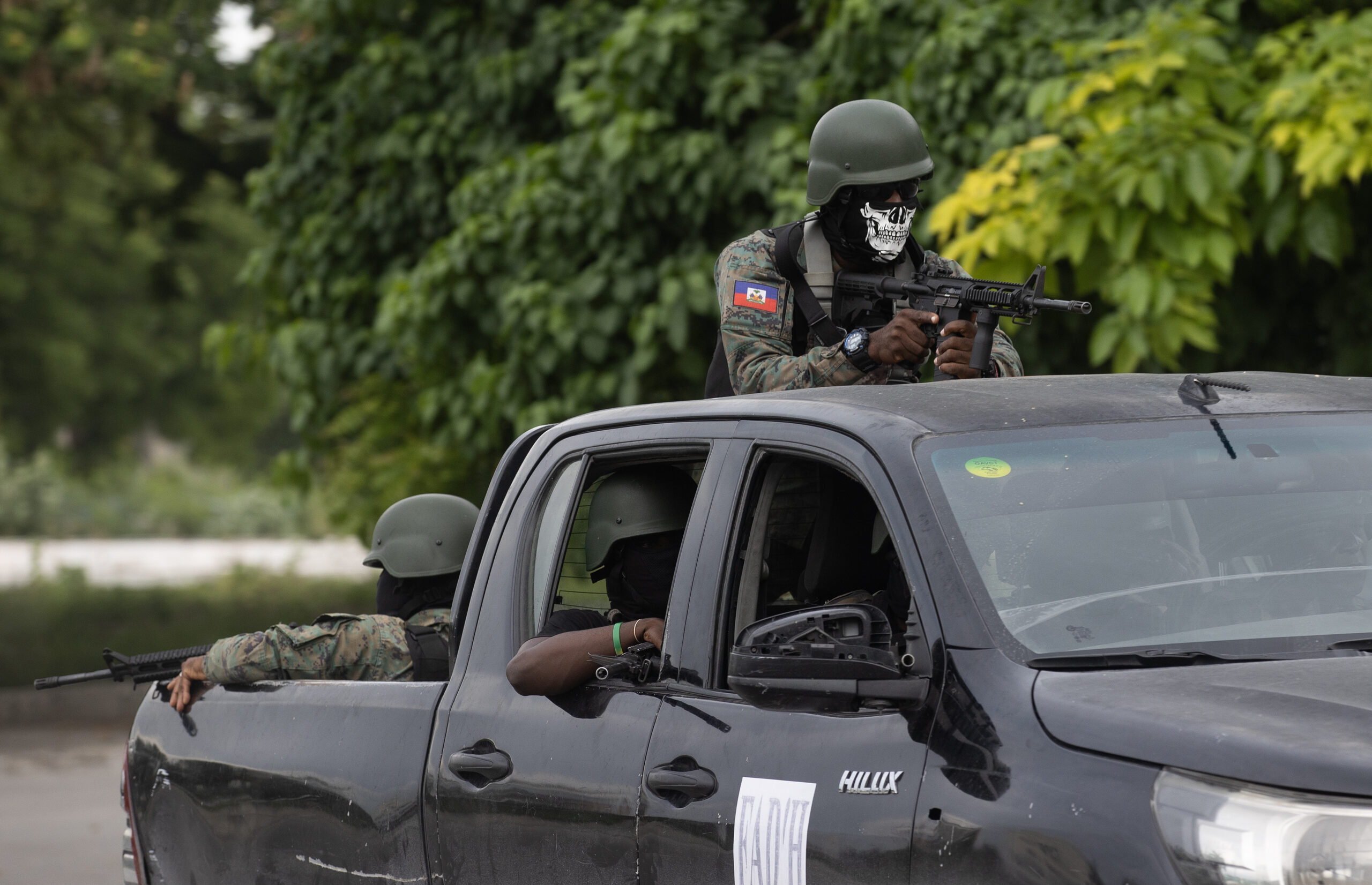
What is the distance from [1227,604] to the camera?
301 centimetres

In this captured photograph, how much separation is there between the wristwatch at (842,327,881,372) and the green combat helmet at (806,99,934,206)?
0.52m

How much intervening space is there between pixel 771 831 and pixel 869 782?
26cm

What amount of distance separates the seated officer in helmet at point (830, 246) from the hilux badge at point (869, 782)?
72.5 inches

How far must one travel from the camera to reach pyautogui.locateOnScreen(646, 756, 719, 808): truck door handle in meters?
3.26

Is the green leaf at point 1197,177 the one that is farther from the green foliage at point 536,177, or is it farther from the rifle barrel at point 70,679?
the rifle barrel at point 70,679

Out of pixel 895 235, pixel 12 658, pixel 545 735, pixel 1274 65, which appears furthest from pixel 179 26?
pixel 545 735

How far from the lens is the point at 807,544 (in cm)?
370

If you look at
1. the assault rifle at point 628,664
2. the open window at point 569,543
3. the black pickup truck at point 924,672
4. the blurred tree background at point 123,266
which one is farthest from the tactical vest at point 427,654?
the blurred tree background at point 123,266

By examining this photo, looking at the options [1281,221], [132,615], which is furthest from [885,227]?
[132,615]

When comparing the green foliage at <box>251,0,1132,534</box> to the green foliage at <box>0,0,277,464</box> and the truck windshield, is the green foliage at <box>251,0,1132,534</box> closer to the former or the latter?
the green foliage at <box>0,0,277,464</box>

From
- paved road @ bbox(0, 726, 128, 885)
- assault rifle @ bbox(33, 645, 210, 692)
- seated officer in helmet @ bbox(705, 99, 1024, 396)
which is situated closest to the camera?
seated officer in helmet @ bbox(705, 99, 1024, 396)

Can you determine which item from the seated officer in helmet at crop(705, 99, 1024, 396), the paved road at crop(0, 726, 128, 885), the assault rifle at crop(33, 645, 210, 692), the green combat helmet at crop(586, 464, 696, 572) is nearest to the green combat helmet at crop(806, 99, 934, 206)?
the seated officer in helmet at crop(705, 99, 1024, 396)

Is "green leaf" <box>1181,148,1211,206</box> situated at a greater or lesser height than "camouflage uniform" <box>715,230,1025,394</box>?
greater

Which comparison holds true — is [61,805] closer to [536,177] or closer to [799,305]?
[536,177]
